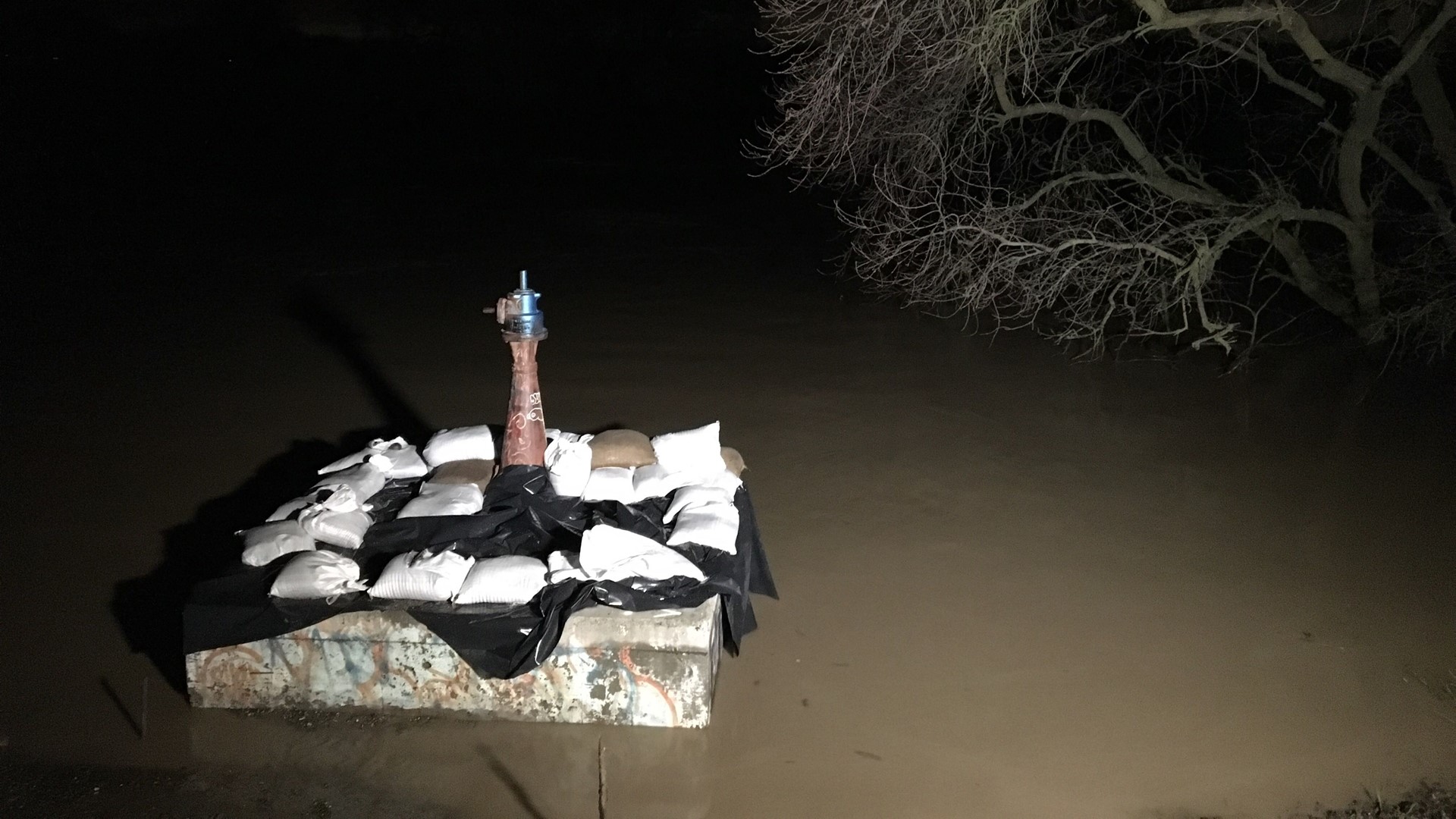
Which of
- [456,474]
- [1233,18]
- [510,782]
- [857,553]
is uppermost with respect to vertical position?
[1233,18]

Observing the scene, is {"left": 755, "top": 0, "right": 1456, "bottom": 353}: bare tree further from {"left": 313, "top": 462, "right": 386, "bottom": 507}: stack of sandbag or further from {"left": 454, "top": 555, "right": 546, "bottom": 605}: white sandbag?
{"left": 454, "top": 555, "right": 546, "bottom": 605}: white sandbag

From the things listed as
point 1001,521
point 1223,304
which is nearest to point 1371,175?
point 1223,304

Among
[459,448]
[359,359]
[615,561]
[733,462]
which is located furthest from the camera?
[359,359]

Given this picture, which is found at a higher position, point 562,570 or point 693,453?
point 693,453

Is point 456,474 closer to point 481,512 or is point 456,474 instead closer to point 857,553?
point 481,512

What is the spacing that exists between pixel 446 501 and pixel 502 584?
713 millimetres

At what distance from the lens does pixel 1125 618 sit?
17.2 feet

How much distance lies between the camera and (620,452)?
5.18 metres

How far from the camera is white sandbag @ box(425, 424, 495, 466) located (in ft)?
16.9

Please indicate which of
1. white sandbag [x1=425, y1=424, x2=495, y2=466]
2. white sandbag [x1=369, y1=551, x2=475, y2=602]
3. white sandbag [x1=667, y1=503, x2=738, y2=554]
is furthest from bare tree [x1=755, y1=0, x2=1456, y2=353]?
white sandbag [x1=369, y1=551, x2=475, y2=602]

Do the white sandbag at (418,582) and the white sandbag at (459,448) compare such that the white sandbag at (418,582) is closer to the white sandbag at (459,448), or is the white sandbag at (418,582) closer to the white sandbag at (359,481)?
the white sandbag at (359,481)

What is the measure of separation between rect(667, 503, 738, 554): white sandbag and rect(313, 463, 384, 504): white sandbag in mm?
1345

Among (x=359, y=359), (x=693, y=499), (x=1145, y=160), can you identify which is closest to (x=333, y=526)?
(x=693, y=499)

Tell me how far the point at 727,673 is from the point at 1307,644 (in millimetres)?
2596
